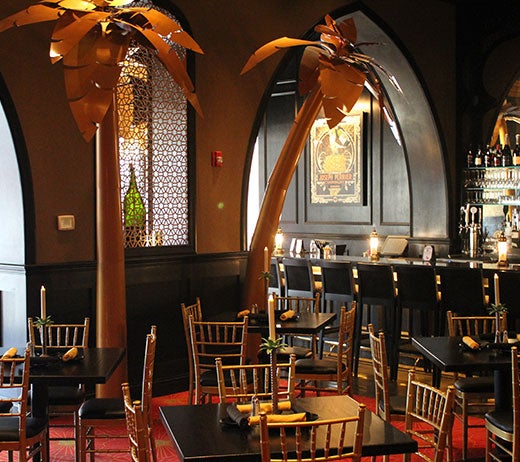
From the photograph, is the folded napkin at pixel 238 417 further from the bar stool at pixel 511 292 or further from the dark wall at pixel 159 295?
the bar stool at pixel 511 292

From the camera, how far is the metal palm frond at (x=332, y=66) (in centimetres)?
698

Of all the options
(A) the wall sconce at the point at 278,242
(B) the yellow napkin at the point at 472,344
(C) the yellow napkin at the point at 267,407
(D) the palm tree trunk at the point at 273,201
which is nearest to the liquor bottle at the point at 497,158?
(A) the wall sconce at the point at 278,242

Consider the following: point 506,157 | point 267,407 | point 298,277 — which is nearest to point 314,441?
point 267,407

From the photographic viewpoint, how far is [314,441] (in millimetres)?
2936

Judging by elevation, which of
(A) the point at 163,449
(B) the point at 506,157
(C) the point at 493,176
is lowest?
(A) the point at 163,449

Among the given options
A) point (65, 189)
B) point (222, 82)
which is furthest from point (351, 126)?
point (65, 189)

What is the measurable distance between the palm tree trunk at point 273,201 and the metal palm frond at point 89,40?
1.84 m

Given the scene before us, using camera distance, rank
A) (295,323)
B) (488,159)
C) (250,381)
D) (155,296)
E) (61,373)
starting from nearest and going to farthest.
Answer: (61,373)
(250,381)
(295,323)
(155,296)
(488,159)

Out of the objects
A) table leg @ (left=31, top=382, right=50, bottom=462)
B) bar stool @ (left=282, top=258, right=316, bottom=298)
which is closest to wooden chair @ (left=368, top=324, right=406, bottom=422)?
table leg @ (left=31, top=382, right=50, bottom=462)

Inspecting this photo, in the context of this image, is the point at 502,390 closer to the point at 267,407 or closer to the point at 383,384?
the point at 383,384

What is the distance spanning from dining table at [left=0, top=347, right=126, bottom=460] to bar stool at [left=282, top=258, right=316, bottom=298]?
3.29 m

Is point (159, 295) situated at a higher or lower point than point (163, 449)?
higher

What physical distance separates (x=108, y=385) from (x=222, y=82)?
290 centimetres

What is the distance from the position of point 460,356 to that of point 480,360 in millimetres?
143
